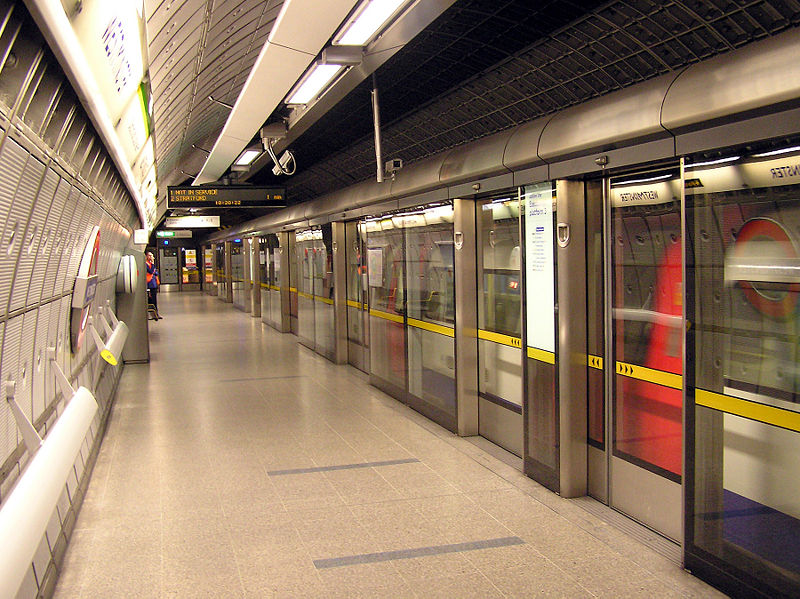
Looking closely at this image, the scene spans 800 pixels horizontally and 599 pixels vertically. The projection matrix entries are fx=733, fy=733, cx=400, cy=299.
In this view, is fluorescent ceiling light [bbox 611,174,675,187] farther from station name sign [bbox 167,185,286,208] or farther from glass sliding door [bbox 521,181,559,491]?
station name sign [bbox 167,185,286,208]

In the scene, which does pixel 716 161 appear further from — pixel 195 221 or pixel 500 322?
pixel 195 221

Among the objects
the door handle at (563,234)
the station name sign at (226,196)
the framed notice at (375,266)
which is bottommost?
the framed notice at (375,266)

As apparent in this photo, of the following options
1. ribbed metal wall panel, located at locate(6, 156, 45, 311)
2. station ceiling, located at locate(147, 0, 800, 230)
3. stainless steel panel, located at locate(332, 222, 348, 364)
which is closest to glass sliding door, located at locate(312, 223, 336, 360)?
stainless steel panel, located at locate(332, 222, 348, 364)

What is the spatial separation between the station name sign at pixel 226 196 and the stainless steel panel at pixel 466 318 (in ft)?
21.5

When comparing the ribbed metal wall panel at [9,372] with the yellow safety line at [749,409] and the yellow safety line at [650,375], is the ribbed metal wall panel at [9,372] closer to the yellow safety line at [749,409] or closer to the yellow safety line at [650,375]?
the yellow safety line at [749,409]

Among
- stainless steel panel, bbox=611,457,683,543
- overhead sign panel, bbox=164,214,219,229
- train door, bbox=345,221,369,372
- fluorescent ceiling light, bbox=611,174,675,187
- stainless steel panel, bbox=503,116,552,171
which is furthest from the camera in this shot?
overhead sign panel, bbox=164,214,219,229

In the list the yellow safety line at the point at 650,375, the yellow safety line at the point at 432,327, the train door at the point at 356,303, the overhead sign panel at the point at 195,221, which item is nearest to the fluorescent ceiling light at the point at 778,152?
the yellow safety line at the point at 650,375

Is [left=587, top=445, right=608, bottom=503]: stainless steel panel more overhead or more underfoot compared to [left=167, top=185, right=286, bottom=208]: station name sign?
more underfoot

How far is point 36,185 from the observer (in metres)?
3.09

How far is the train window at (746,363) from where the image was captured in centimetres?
304

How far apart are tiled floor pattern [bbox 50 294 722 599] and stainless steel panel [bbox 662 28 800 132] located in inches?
84.5

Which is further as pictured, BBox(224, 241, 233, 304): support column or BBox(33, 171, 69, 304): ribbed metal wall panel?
BBox(224, 241, 233, 304): support column

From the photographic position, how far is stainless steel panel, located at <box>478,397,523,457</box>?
5613 mm

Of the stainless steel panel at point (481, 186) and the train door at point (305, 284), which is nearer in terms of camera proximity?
the stainless steel panel at point (481, 186)
